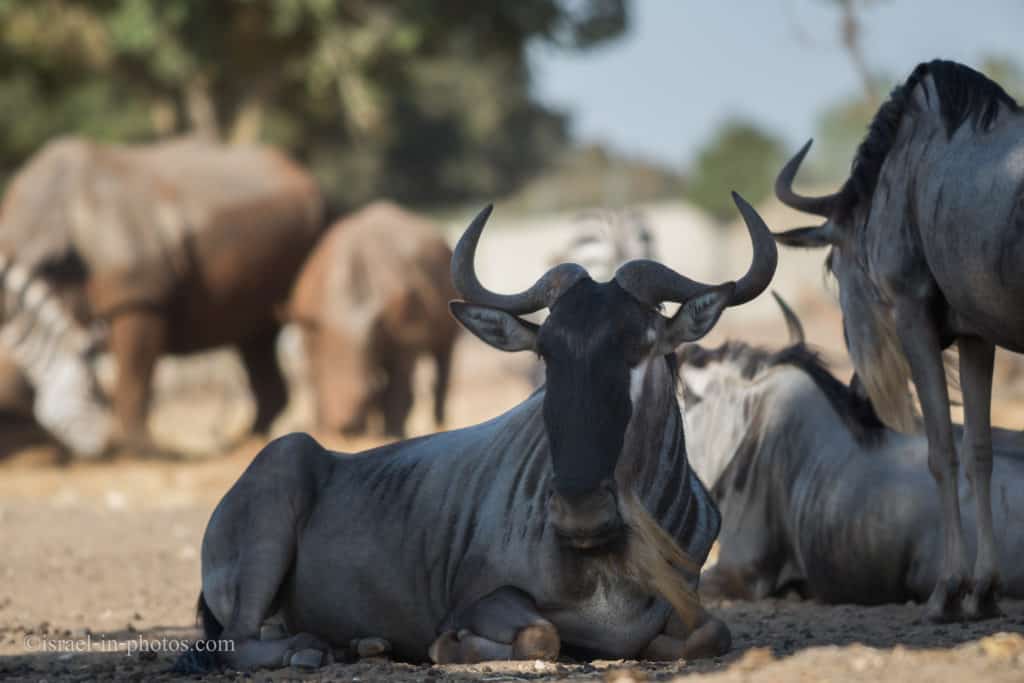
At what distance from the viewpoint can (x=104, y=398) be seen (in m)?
15.2

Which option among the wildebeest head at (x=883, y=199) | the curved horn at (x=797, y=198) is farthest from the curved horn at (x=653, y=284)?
the curved horn at (x=797, y=198)

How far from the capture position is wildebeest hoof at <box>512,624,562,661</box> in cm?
522

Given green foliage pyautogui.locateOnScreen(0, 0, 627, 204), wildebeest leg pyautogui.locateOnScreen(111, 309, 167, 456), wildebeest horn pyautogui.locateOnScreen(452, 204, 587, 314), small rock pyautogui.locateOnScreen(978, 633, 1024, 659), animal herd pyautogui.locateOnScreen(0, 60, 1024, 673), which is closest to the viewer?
small rock pyautogui.locateOnScreen(978, 633, 1024, 659)

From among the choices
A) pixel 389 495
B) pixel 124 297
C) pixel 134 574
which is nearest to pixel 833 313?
pixel 124 297

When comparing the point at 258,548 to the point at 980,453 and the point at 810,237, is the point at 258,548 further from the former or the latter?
the point at 980,453

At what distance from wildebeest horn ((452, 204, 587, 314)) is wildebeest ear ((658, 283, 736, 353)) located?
36 centimetres

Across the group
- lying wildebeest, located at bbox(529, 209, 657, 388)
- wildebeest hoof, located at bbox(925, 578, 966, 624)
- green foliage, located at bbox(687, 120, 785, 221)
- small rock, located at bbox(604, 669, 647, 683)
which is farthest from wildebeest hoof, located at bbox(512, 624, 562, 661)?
green foliage, located at bbox(687, 120, 785, 221)

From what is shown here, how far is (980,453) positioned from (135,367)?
1025 cm

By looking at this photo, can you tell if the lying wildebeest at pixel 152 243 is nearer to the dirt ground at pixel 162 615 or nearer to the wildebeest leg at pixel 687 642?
the dirt ground at pixel 162 615

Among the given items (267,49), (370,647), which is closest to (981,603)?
(370,647)

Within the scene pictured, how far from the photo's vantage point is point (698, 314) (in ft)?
18.0

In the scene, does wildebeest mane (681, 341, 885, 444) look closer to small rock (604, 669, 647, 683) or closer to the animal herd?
the animal herd

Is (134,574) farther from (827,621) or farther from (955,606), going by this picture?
Result: (955,606)

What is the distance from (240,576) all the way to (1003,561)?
127 inches
